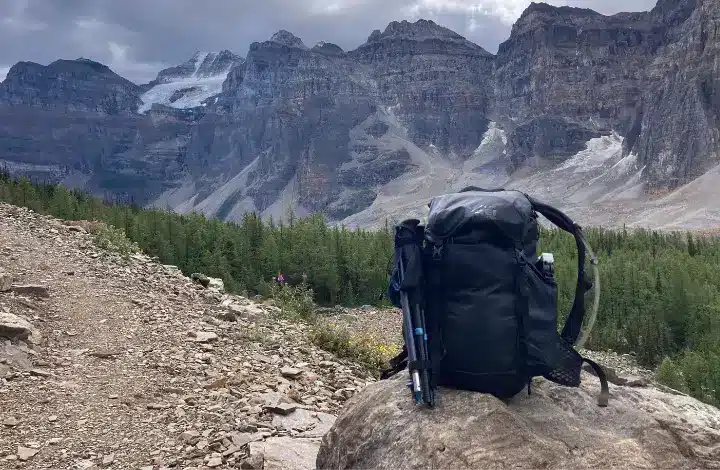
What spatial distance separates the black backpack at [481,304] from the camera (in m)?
3.07

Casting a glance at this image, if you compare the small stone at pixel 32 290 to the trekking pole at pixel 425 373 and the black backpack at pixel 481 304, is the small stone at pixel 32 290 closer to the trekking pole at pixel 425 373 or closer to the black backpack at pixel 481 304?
the black backpack at pixel 481 304

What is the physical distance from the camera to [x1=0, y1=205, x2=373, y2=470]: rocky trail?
4.30 metres

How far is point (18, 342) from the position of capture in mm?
5750

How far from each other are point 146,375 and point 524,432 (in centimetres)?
396

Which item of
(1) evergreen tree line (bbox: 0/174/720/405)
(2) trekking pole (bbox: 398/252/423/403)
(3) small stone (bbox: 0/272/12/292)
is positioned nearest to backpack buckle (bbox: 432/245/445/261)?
(2) trekking pole (bbox: 398/252/423/403)

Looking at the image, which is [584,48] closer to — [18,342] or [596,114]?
[596,114]

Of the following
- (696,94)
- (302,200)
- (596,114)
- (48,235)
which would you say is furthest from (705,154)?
(48,235)

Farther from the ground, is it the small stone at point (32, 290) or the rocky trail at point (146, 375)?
the small stone at point (32, 290)

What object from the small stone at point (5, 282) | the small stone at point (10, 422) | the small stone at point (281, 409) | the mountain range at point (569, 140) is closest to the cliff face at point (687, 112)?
the mountain range at point (569, 140)

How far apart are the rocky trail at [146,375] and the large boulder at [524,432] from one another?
98 centimetres

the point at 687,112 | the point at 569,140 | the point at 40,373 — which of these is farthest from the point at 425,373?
the point at 569,140

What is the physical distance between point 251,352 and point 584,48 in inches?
7332

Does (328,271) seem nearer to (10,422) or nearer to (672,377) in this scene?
(672,377)

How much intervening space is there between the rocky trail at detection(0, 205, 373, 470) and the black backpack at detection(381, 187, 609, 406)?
140 centimetres
